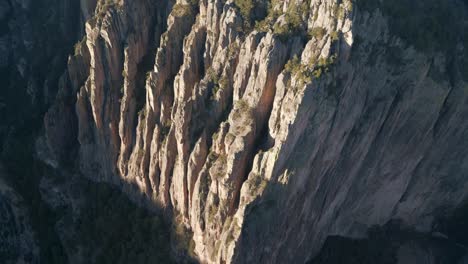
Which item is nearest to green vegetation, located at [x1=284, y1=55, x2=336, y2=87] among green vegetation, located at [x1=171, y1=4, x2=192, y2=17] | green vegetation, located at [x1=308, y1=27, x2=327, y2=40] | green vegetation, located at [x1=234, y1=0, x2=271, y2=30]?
green vegetation, located at [x1=308, y1=27, x2=327, y2=40]

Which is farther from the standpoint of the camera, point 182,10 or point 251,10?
point 182,10

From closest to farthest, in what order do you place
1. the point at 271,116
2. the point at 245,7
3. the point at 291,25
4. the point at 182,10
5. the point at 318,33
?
the point at 271,116, the point at 318,33, the point at 291,25, the point at 245,7, the point at 182,10

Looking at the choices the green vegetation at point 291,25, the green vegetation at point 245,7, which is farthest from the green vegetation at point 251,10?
the green vegetation at point 291,25

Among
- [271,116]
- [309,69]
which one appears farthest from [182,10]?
[309,69]

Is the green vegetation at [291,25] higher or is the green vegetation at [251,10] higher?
the green vegetation at [251,10]

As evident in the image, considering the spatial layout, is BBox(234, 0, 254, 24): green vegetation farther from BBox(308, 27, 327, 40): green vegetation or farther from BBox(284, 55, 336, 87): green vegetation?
BBox(284, 55, 336, 87): green vegetation

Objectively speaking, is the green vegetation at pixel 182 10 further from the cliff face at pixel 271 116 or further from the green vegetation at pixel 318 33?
the green vegetation at pixel 318 33

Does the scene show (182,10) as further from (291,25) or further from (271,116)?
(271,116)

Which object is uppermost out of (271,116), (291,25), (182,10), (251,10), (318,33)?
(182,10)
